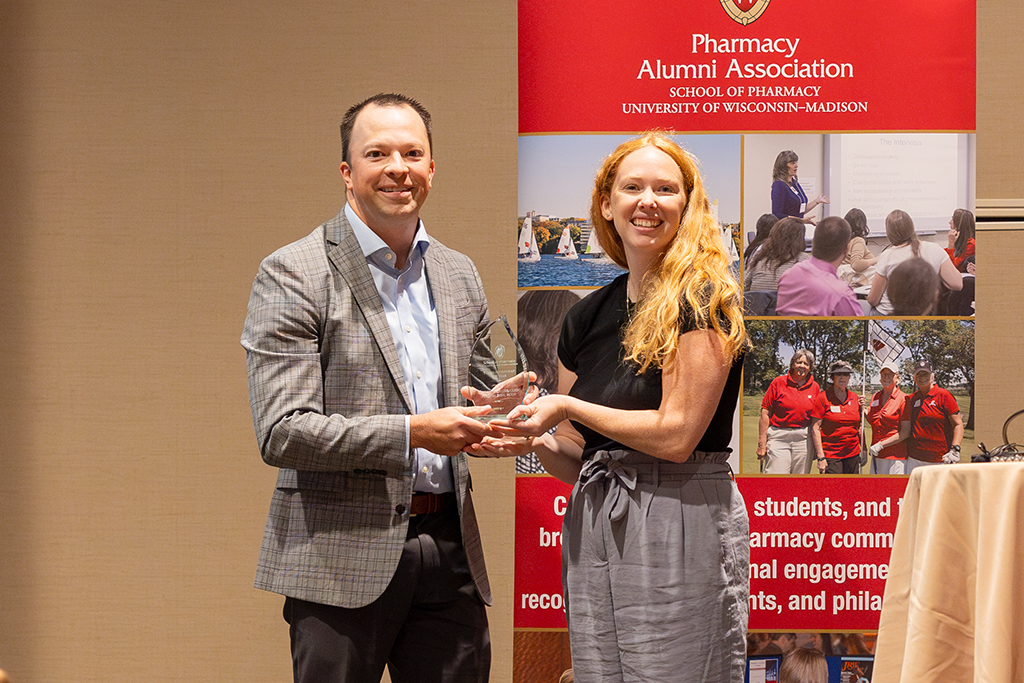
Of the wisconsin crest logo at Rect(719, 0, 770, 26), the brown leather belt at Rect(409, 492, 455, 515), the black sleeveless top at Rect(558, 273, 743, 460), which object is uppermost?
the wisconsin crest logo at Rect(719, 0, 770, 26)

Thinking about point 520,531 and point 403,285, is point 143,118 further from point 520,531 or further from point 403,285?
point 520,531

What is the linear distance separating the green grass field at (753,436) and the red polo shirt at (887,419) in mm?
209

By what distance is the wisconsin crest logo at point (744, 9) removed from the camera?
3.08 metres

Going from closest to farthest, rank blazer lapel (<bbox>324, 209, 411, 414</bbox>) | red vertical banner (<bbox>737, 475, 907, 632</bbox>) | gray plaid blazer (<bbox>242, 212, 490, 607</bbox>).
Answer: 1. gray plaid blazer (<bbox>242, 212, 490, 607</bbox>)
2. blazer lapel (<bbox>324, 209, 411, 414</bbox>)
3. red vertical banner (<bbox>737, 475, 907, 632</bbox>)

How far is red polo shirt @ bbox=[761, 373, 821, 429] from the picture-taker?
3023mm

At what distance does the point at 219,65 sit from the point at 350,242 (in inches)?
63.1

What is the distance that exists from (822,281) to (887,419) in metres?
0.52

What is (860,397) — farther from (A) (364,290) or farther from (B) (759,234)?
(A) (364,290)

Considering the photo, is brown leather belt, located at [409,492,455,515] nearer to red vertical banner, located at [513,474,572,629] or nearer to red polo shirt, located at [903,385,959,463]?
red vertical banner, located at [513,474,572,629]

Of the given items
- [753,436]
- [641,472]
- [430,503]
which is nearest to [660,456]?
[641,472]

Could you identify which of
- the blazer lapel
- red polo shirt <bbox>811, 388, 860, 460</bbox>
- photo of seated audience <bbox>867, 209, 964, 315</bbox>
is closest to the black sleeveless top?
the blazer lapel

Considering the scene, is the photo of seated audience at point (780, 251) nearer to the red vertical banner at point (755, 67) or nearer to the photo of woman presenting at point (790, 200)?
the photo of woman presenting at point (790, 200)

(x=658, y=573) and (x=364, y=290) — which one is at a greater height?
(x=364, y=290)

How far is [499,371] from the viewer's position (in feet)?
6.61
